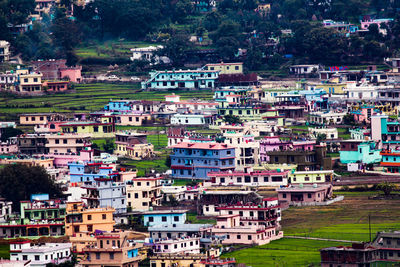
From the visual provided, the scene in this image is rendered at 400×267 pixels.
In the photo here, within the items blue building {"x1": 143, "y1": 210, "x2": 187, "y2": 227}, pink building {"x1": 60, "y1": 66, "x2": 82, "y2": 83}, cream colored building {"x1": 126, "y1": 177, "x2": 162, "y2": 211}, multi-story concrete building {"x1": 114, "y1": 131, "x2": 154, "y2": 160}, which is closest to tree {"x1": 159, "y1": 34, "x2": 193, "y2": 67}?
pink building {"x1": 60, "y1": 66, "x2": 82, "y2": 83}

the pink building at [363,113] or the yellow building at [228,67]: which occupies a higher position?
the yellow building at [228,67]

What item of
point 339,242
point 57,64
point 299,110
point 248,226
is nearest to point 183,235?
point 248,226

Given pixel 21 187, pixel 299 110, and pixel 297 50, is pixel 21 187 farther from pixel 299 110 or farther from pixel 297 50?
pixel 297 50

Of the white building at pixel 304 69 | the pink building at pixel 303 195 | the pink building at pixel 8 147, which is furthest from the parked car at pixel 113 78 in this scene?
the pink building at pixel 303 195

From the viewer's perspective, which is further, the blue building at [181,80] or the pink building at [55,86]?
the blue building at [181,80]

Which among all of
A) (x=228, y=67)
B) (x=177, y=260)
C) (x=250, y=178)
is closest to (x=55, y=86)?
(x=228, y=67)

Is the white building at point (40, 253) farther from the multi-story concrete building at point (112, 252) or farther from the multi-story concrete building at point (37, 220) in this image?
the multi-story concrete building at point (37, 220)

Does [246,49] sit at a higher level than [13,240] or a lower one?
higher
